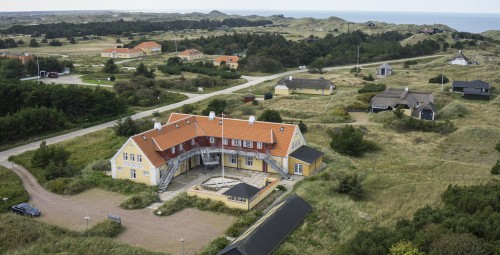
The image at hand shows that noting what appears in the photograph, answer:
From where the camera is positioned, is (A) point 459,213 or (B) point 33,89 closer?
(A) point 459,213

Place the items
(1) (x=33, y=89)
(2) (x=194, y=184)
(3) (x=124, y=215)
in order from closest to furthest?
(3) (x=124, y=215) < (2) (x=194, y=184) < (1) (x=33, y=89)

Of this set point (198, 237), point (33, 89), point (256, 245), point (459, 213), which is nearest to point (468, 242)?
point (459, 213)

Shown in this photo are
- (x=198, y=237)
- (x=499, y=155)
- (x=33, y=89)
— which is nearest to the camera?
(x=198, y=237)

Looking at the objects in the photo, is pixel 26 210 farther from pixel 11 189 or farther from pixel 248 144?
pixel 248 144

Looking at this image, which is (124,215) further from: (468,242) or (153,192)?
(468,242)

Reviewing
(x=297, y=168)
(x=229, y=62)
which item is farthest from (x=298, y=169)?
(x=229, y=62)

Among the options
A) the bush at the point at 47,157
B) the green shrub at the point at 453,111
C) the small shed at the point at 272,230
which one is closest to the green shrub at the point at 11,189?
the bush at the point at 47,157

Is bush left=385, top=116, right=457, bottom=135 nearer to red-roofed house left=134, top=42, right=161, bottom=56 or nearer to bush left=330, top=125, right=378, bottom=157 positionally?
bush left=330, top=125, right=378, bottom=157
